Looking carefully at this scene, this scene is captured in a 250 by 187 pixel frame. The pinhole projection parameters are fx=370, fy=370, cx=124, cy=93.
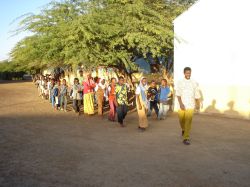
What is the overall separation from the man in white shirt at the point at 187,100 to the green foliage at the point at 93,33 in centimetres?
608

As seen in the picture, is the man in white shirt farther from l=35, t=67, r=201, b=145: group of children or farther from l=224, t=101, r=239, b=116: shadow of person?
l=224, t=101, r=239, b=116: shadow of person

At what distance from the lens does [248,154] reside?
8.11 meters

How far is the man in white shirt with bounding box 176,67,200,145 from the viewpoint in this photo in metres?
8.91

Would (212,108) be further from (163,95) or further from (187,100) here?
(187,100)

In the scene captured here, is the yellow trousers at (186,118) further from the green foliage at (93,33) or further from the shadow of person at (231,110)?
the green foliage at (93,33)

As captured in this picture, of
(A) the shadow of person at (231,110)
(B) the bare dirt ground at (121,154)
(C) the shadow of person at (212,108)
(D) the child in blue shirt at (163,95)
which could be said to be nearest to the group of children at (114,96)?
(D) the child in blue shirt at (163,95)

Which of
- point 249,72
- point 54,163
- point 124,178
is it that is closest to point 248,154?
point 124,178

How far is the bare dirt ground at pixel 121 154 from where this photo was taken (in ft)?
20.7

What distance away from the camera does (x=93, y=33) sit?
14.8m

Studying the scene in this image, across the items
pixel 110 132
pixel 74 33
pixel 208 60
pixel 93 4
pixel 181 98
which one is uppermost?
pixel 93 4

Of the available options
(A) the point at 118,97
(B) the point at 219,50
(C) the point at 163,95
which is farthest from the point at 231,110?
(A) the point at 118,97

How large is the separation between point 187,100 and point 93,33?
22.8 ft

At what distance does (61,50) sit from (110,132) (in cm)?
602

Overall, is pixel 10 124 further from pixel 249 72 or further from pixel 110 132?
pixel 249 72
